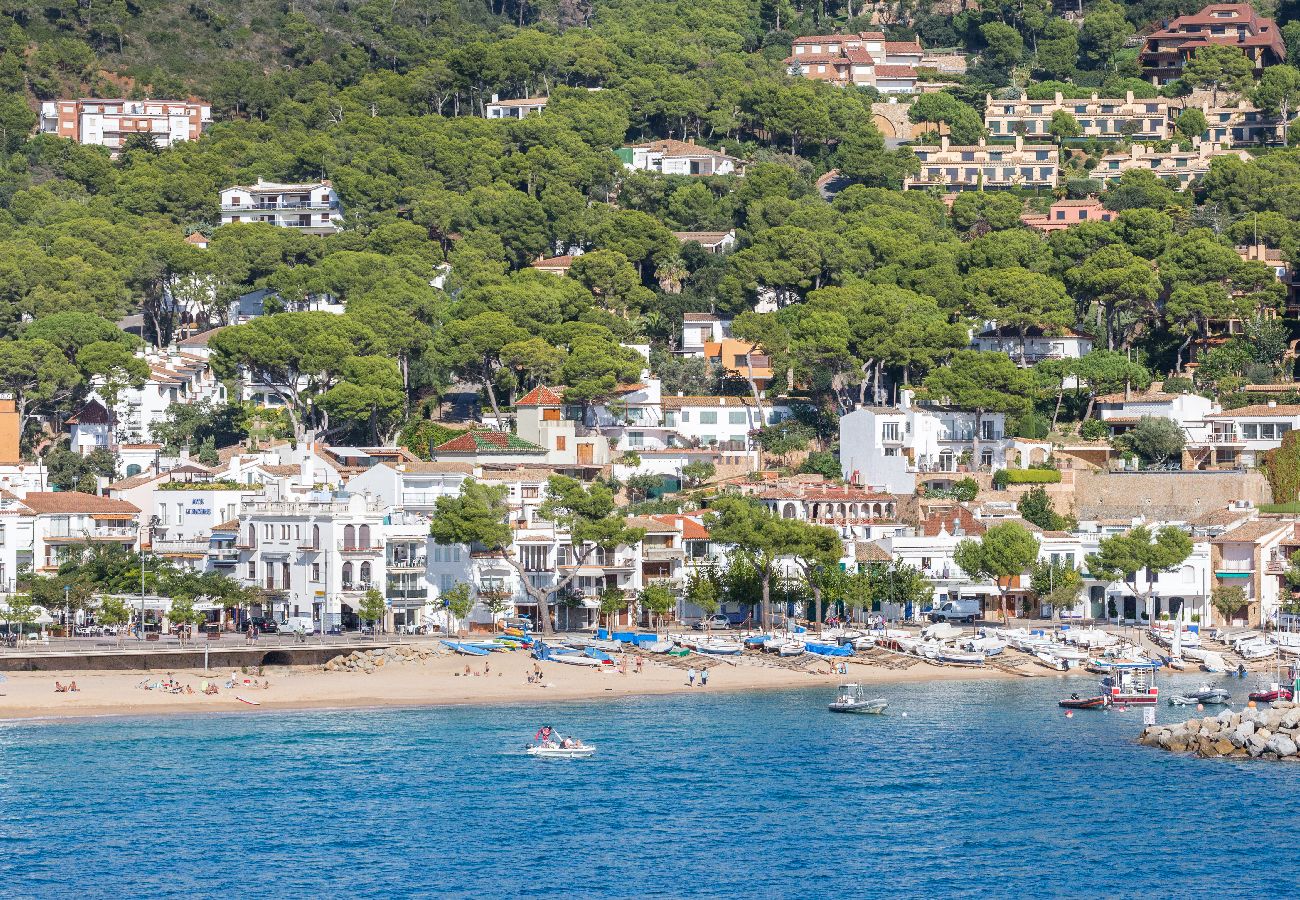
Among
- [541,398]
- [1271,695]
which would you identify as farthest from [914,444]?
[1271,695]

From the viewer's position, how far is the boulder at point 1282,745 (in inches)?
2501

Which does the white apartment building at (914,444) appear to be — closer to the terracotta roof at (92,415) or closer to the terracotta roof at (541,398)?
the terracotta roof at (541,398)

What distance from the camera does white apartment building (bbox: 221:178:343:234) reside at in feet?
419

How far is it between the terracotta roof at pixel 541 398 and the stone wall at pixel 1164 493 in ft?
70.9

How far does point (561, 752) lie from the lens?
63.4 meters

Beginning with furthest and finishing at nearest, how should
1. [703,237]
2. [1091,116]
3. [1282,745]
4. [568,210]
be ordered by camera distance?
[1091,116] → [568,210] → [703,237] → [1282,745]

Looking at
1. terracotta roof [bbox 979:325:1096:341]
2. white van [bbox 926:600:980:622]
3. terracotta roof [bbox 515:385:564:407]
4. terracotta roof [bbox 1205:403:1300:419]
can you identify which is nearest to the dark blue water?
white van [bbox 926:600:980:622]

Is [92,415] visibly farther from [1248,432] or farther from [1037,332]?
[1248,432]

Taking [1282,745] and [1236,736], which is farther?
[1236,736]

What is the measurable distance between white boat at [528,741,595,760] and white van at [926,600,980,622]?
88.1ft

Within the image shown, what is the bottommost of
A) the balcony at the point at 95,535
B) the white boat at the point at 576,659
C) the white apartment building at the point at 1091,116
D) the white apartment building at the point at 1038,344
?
the white boat at the point at 576,659

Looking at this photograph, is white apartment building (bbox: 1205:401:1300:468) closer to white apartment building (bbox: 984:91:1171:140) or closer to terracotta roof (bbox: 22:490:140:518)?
terracotta roof (bbox: 22:490:140:518)

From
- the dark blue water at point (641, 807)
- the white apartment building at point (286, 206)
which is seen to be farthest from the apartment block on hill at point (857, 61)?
the dark blue water at point (641, 807)

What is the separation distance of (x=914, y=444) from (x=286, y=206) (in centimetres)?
4438
